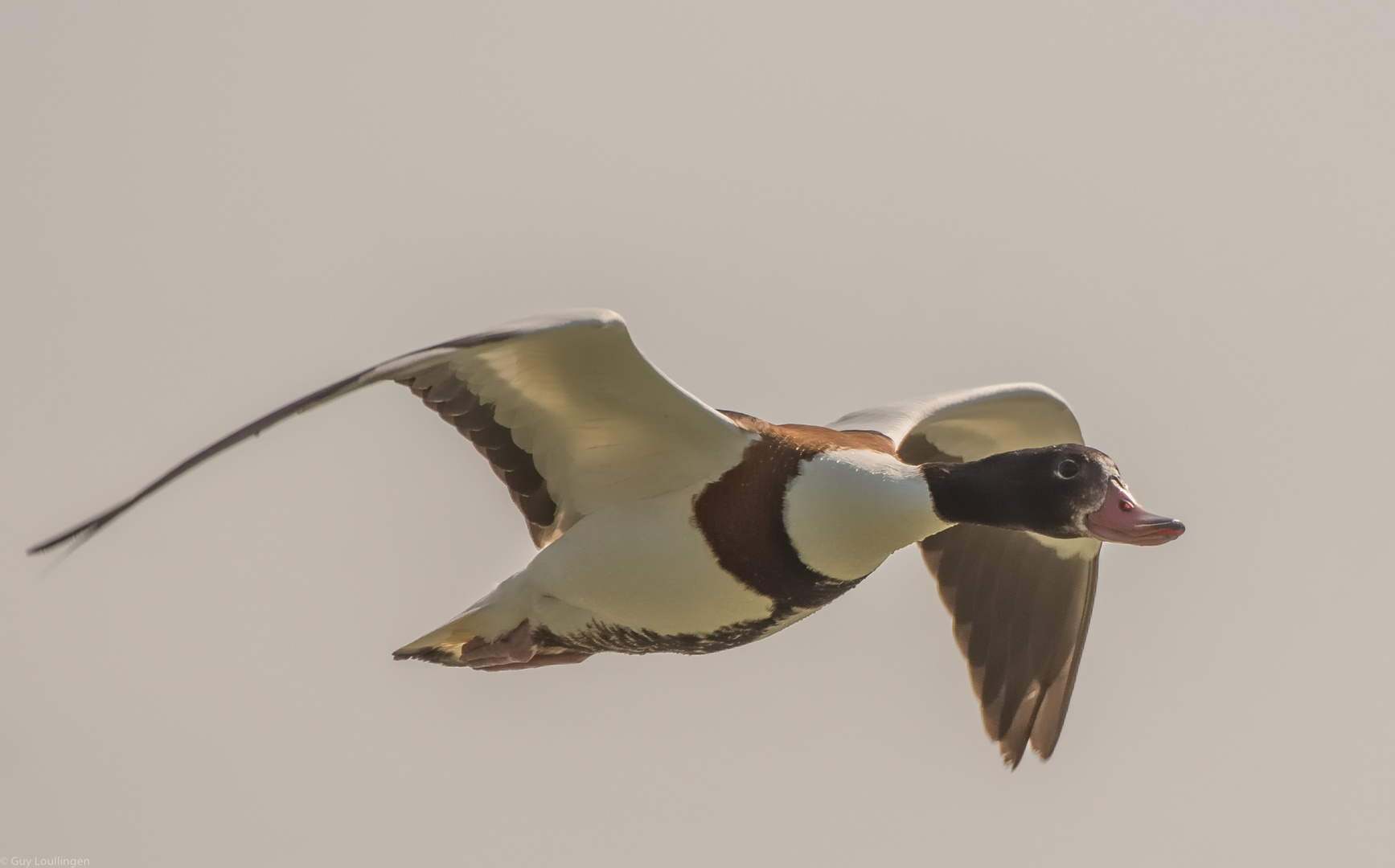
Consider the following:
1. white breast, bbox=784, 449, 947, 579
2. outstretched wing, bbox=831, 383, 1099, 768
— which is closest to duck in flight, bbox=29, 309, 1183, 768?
white breast, bbox=784, 449, 947, 579

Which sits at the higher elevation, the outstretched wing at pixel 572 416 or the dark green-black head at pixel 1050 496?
the outstretched wing at pixel 572 416

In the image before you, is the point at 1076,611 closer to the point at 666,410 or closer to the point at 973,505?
the point at 973,505

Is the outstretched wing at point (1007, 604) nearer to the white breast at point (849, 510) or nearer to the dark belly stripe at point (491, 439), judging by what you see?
the white breast at point (849, 510)

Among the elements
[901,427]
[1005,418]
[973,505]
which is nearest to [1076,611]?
[1005,418]

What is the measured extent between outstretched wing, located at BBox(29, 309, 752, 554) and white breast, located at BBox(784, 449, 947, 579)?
0.28 metres

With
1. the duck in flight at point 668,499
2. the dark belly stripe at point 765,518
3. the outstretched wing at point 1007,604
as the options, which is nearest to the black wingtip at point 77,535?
the duck in flight at point 668,499

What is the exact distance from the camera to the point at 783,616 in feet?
19.0

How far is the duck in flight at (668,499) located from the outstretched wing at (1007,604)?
0.87 m

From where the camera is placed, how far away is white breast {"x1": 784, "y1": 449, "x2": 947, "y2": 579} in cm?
553

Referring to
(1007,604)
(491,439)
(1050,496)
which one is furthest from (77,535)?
(1007,604)

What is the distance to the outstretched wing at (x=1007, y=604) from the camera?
7082 mm

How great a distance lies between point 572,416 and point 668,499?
0.42 metres

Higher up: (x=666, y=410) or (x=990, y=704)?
(x=666, y=410)

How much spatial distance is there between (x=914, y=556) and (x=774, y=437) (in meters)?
1.70
